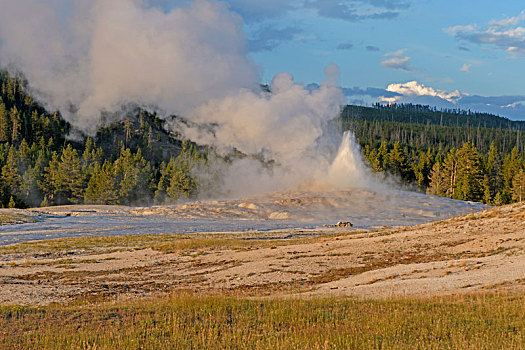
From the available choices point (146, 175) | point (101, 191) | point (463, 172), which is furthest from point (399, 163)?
point (101, 191)

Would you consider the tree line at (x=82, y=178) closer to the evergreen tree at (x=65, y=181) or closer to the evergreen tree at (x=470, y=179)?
the evergreen tree at (x=65, y=181)

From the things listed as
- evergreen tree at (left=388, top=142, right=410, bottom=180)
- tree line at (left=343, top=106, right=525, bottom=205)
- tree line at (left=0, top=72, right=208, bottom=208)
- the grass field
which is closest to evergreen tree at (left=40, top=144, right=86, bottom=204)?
tree line at (left=0, top=72, right=208, bottom=208)

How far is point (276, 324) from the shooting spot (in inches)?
472

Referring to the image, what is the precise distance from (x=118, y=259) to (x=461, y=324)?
79.4 feet

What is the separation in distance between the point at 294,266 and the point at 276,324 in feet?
48.7

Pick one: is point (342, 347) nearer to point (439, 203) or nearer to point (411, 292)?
point (411, 292)

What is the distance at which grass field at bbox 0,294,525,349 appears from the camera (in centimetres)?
1023

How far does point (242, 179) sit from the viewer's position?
84.6m

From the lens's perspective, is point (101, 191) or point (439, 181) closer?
point (101, 191)

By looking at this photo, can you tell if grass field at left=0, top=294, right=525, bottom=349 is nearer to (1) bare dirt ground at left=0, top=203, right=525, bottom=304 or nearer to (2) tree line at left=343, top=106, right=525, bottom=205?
(1) bare dirt ground at left=0, top=203, right=525, bottom=304

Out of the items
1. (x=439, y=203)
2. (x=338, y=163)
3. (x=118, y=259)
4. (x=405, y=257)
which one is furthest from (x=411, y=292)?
(x=338, y=163)

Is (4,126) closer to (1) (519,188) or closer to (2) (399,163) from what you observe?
(2) (399,163)

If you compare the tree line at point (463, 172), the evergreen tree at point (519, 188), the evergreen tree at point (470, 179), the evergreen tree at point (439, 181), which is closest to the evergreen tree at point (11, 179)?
the tree line at point (463, 172)

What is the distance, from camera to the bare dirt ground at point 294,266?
19891mm
